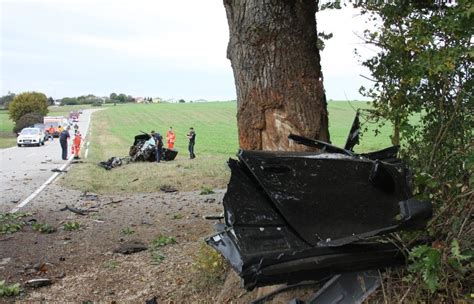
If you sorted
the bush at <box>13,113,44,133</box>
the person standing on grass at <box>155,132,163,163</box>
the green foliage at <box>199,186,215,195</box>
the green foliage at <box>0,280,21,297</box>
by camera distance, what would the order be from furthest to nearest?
the bush at <box>13,113,44,133</box> < the person standing on grass at <box>155,132,163,163</box> < the green foliage at <box>199,186,215,195</box> < the green foliage at <box>0,280,21,297</box>

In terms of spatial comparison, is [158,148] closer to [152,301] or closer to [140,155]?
[140,155]

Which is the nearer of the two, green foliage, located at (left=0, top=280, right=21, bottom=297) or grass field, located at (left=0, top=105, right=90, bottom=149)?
green foliage, located at (left=0, top=280, right=21, bottom=297)

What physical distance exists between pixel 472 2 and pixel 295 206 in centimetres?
201

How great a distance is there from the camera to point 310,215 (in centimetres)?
283

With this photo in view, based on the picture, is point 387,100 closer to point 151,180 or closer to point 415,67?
point 415,67

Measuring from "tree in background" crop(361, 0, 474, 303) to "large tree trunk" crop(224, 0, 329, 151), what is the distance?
3.18 feet

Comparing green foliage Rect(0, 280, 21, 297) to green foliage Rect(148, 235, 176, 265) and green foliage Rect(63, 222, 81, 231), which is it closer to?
green foliage Rect(148, 235, 176, 265)

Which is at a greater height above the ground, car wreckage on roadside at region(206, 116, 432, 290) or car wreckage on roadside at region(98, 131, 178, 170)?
car wreckage on roadside at region(206, 116, 432, 290)

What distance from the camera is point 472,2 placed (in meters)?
3.37

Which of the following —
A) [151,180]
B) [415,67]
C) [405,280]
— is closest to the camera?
[405,280]

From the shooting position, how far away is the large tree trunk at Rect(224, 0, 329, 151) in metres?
4.64

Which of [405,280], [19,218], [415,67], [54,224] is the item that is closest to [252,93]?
[415,67]

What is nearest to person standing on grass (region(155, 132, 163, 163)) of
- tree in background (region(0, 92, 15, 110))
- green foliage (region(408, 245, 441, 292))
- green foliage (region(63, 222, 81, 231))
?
green foliage (region(63, 222, 81, 231))

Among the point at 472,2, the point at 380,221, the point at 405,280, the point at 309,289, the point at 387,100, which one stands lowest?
the point at 309,289
